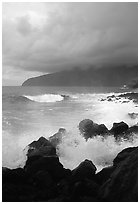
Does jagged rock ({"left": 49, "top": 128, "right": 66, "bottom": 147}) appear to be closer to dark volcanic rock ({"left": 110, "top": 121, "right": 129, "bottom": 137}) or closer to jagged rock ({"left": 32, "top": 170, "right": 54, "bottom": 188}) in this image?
dark volcanic rock ({"left": 110, "top": 121, "right": 129, "bottom": 137})

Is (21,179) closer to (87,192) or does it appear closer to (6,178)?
(6,178)

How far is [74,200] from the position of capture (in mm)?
4508

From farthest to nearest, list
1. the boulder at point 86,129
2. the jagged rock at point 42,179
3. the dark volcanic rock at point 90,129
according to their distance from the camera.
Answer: the boulder at point 86,129 < the dark volcanic rock at point 90,129 < the jagged rock at point 42,179

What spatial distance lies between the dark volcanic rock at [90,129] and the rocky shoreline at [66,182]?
3.76m

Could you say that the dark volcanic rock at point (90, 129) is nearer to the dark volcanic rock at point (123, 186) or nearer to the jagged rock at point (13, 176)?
the jagged rock at point (13, 176)

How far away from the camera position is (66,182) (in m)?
5.28

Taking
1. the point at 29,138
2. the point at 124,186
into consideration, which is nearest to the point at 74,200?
the point at 124,186

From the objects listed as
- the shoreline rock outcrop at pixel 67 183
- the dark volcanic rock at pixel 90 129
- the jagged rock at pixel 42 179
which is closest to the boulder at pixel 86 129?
the dark volcanic rock at pixel 90 129

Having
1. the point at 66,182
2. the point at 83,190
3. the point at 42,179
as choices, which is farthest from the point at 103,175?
the point at 42,179

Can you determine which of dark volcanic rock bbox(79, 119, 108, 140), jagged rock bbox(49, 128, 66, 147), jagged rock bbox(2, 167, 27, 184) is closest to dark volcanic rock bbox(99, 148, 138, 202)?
jagged rock bbox(2, 167, 27, 184)

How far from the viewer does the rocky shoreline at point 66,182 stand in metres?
4.50

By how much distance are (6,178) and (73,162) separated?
3174 millimetres

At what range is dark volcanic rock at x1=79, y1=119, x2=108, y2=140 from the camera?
1008 centimetres

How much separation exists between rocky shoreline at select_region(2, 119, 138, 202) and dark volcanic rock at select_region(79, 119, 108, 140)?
376 cm
